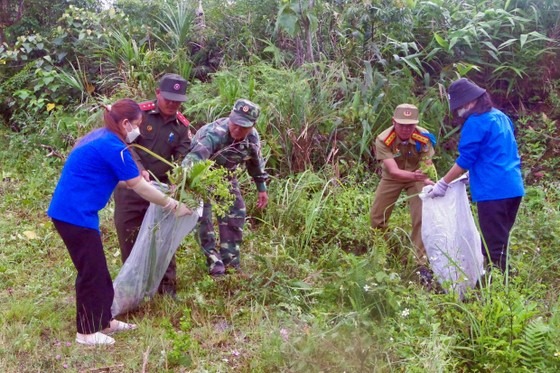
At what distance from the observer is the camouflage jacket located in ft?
15.6

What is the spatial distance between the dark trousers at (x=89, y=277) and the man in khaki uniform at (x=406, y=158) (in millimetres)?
2499

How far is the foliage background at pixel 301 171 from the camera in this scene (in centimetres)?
379

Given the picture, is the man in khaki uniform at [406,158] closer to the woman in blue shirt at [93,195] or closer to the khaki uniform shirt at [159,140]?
the khaki uniform shirt at [159,140]

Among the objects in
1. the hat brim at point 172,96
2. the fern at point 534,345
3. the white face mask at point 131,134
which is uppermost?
the hat brim at point 172,96

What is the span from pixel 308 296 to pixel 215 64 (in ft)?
15.9

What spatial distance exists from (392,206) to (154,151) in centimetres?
218

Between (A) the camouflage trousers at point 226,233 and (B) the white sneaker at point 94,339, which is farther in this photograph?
(A) the camouflage trousers at point 226,233

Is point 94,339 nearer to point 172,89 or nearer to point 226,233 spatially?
point 226,233

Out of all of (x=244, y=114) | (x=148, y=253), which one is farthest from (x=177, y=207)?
(x=244, y=114)

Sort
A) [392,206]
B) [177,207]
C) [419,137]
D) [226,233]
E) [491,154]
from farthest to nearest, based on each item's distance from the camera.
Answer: [392,206] → [419,137] → [226,233] → [491,154] → [177,207]

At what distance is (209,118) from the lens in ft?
22.7

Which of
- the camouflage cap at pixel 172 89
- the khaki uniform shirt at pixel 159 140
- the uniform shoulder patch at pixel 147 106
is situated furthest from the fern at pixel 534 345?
the uniform shoulder patch at pixel 147 106

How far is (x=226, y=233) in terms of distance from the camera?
5.20 m

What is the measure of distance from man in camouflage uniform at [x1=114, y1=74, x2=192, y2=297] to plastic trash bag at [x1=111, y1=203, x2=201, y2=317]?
1.05 ft
